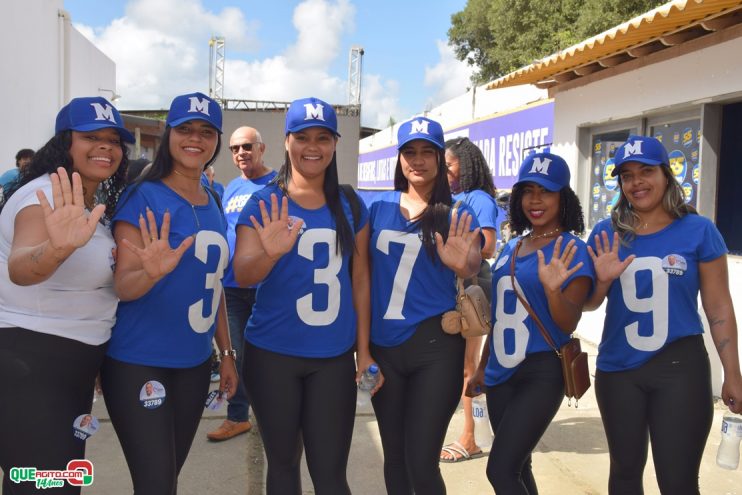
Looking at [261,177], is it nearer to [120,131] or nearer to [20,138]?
[120,131]

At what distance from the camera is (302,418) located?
2.59m

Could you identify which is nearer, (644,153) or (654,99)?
(644,153)

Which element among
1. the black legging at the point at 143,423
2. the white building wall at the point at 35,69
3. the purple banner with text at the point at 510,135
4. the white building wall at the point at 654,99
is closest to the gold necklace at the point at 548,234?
the black legging at the point at 143,423

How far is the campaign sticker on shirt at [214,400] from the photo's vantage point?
2.72 metres

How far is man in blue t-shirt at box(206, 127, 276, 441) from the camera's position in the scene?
168 inches

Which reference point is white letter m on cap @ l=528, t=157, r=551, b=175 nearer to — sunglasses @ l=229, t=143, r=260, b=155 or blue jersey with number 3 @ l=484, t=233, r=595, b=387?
blue jersey with number 3 @ l=484, t=233, r=595, b=387

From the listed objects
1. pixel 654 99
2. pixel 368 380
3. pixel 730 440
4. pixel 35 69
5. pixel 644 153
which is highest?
pixel 35 69

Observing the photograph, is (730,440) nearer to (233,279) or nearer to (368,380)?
(368,380)

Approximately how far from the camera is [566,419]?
194 inches

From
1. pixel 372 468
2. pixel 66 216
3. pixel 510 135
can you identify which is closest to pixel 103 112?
pixel 66 216

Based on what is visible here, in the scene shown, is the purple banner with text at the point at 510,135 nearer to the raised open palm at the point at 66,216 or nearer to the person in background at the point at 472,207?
the person in background at the point at 472,207

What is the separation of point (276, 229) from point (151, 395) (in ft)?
2.59

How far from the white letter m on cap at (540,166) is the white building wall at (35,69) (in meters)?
7.76

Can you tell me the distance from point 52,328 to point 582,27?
19.4 meters
